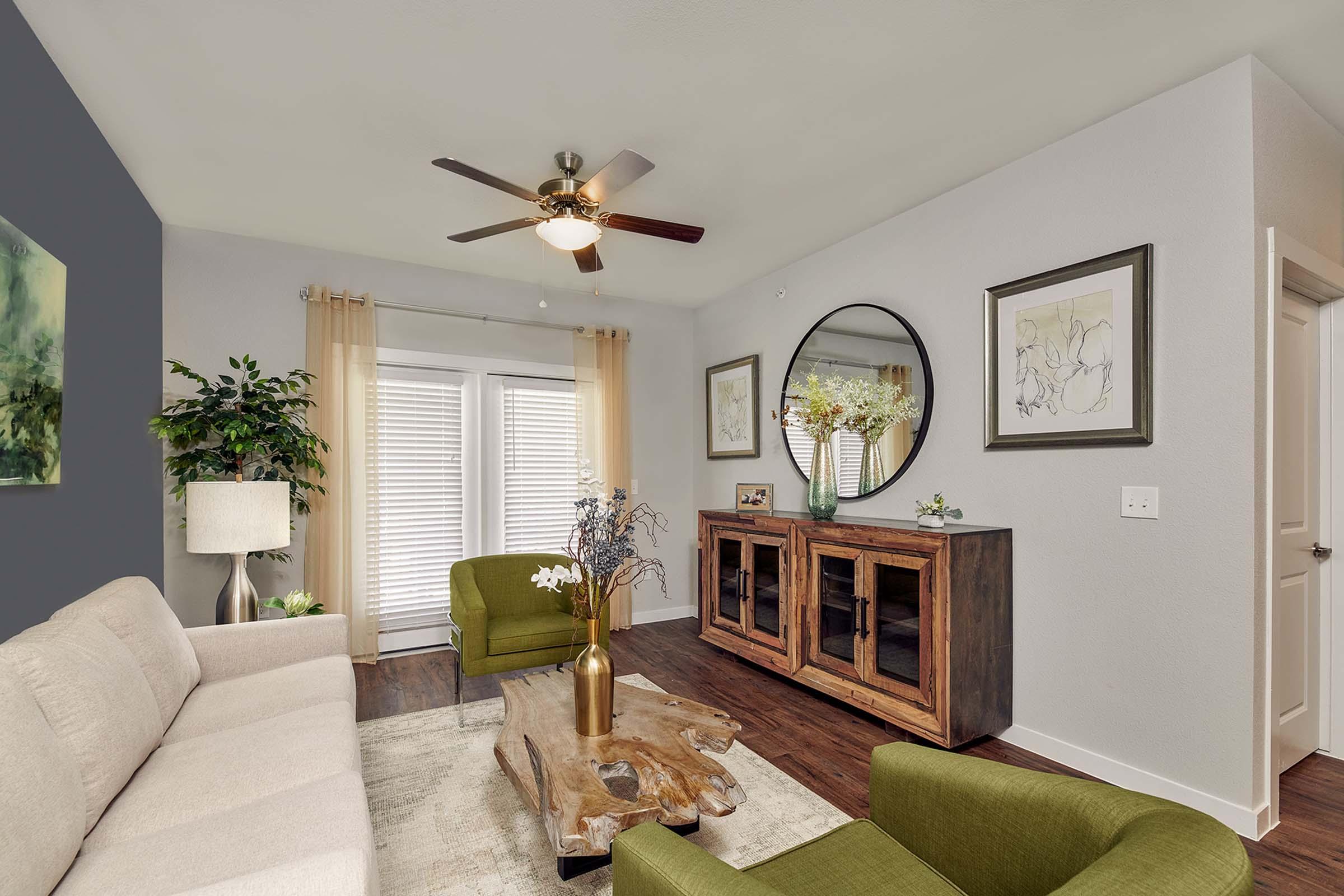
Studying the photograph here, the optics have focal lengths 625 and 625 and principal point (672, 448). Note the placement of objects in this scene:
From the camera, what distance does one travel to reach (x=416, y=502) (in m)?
4.37

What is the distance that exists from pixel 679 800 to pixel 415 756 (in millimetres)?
1583

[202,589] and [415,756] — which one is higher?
[202,589]

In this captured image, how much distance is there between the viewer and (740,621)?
398 cm

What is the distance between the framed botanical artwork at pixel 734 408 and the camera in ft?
15.3

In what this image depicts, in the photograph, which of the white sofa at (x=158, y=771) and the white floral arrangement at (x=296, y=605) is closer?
the white sofa at (x=158, y=771)

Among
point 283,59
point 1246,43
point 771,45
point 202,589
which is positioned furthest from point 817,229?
point 202,589

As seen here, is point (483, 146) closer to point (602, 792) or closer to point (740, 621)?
point (602, 792)

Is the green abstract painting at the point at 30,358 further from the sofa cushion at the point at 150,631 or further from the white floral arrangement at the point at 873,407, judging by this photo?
the white floral arrangement at the point at 873,407

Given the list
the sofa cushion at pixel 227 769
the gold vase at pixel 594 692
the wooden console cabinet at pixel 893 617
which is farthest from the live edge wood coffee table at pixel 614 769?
the wooden console cabinet at pixel 893 617

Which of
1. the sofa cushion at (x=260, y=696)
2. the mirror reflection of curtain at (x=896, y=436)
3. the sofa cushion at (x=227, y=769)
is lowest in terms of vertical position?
the sofa cushion at (x=260, y=696)

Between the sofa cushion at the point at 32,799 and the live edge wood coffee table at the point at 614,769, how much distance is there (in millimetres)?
990

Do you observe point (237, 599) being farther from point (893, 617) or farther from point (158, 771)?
point (893, 617)

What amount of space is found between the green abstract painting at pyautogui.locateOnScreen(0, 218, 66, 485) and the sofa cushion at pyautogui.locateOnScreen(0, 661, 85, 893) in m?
0.93

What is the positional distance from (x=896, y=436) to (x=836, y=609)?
1014 millimetres
